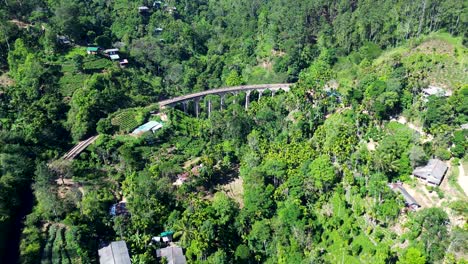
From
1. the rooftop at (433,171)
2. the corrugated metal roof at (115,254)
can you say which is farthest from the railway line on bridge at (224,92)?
the rooftop at (433,171)

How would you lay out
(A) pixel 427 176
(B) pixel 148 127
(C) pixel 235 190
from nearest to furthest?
(A) pixel 427 176 < (C) pixel 235 190 < (B) pixel 148 127

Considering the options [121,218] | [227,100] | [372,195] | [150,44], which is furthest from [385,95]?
[150,44]

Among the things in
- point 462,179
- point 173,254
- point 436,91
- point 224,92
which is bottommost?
point 173,254

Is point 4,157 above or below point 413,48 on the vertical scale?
below

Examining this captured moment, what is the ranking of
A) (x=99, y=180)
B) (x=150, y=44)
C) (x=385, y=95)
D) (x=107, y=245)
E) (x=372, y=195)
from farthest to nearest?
(x=150, y=44), (x=385, y=95), (x=99, y=180), (x=372, y=195), (x=107, y=245)

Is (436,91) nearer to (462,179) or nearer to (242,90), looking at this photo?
(462,179)

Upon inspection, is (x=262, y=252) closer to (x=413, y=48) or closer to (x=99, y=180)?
(x=99, y=180)

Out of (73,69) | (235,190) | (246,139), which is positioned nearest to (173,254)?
(235,190)
